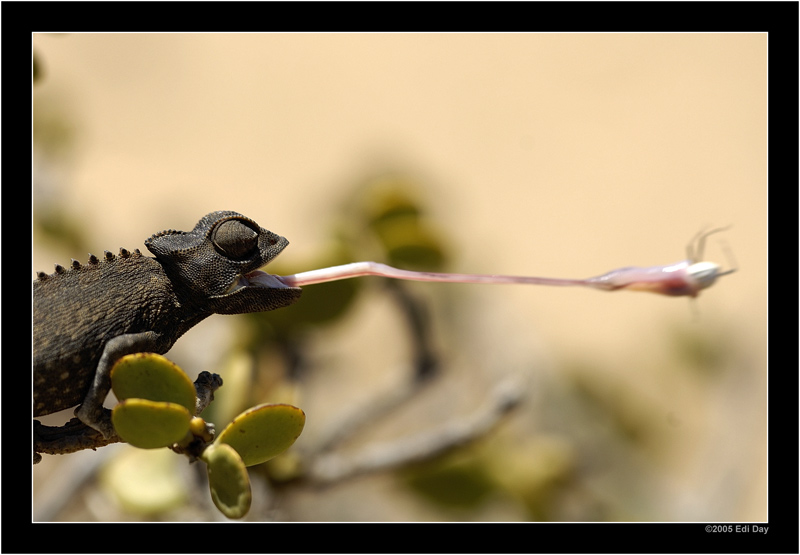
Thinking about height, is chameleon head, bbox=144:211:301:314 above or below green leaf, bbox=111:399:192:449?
above

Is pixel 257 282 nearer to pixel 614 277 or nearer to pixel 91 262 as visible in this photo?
pixel 91 262

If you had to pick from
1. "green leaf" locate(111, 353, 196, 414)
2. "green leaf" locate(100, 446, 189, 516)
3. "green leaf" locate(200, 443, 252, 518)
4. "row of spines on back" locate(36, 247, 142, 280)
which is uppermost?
"row of spines on back" locate(36, 247, 142, 280)

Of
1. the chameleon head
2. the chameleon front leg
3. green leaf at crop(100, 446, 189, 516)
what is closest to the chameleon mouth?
the chameleon head

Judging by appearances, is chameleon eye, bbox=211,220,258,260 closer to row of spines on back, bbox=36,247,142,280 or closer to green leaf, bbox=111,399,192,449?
row of spines on back, bbox=36,247,142,280

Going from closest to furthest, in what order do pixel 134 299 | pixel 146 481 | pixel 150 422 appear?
pixel 150 422
pixel 134 299
pixel 146 481

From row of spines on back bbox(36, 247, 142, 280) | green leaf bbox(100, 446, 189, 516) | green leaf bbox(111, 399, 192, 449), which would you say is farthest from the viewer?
green leaf bbox(100, 446, 189, 516)

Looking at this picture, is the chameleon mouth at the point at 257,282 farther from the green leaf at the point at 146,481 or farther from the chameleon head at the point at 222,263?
the green leaf at the point at 146,481

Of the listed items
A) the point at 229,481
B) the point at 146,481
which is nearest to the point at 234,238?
the point at 229,481
